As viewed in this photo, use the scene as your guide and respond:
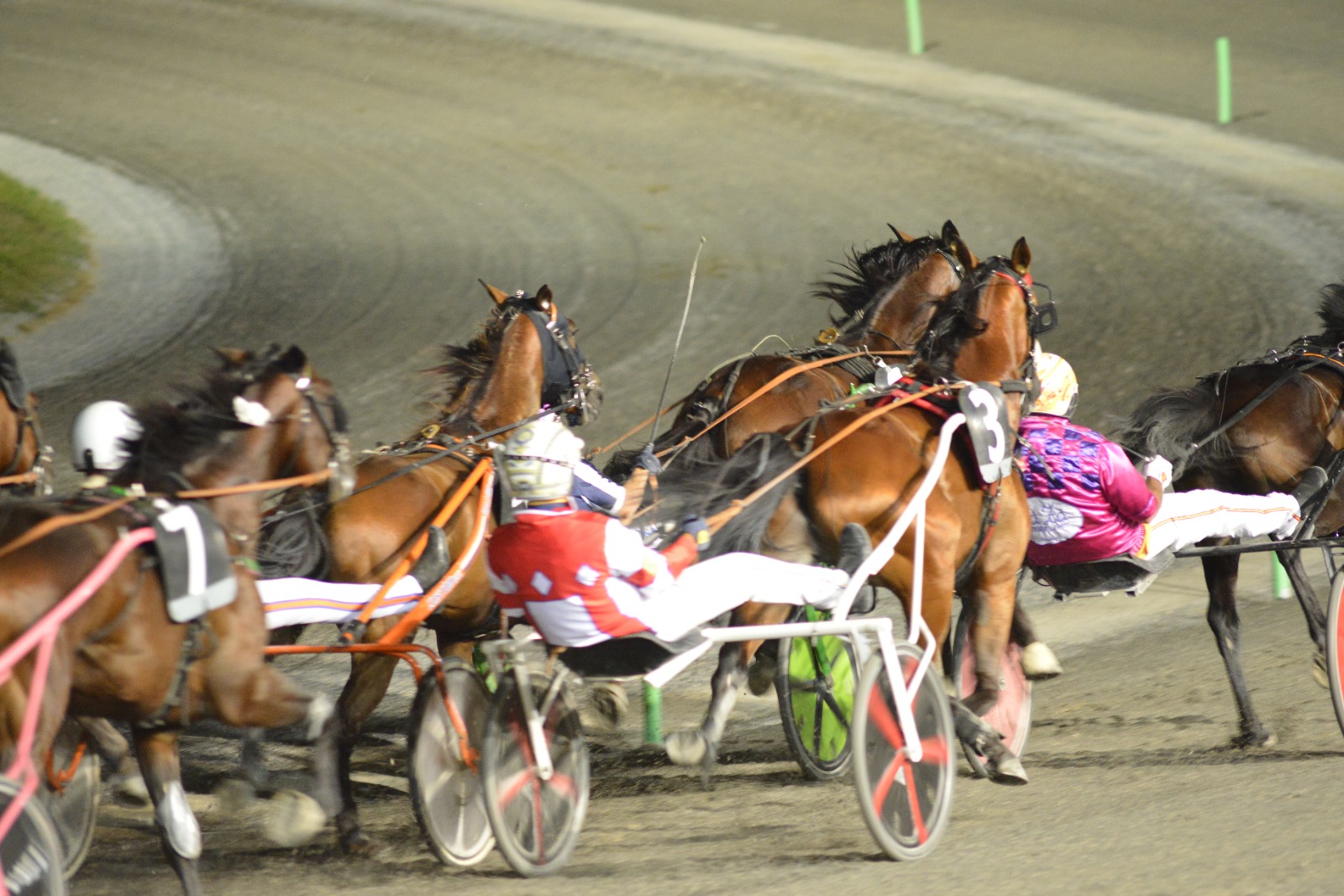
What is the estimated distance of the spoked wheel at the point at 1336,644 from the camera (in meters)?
6.04

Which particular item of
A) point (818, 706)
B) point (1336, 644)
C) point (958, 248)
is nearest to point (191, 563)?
point (818, 706)

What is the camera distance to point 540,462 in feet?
16.0

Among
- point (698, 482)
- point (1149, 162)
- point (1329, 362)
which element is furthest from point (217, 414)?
point (1149, 162)

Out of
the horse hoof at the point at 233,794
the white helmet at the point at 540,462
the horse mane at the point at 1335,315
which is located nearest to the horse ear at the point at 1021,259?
the horse mane at the point at 1335,315

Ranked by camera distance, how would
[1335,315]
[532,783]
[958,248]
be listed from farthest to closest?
1. [1335,315]
2. [958,248]
3. [532,783]

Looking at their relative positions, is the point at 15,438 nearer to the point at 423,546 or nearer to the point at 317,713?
the point at 423,546

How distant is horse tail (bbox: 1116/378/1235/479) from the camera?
273 inches

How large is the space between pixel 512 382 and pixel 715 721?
5.41 ft

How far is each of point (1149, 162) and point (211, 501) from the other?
14024mm

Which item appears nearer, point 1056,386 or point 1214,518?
point 1214,518

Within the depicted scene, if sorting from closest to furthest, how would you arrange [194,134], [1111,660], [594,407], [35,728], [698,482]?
[35,728]
[698,482]
[594,407]
[1111,660]
[194,134]

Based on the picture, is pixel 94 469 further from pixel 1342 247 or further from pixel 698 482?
pixel 1342 247

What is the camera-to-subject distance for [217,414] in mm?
5102

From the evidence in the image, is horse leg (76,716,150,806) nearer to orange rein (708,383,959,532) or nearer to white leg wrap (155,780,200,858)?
white leg wrap (155,780,200,858)
